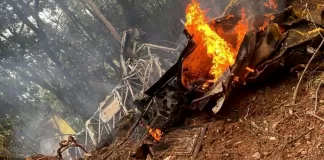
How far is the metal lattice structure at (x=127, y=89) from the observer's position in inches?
364

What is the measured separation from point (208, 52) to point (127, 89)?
3.61 metres

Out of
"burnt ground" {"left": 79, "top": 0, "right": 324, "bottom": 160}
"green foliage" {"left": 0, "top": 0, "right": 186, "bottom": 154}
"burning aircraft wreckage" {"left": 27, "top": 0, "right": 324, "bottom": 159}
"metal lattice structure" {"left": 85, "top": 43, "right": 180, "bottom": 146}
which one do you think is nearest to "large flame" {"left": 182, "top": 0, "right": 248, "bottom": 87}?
"burning aircraft wreckage" {"left": 27, "top": 0, "right": 324, "bottom": 159}

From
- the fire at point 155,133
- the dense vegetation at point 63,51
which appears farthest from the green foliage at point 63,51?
the fire at point 155,133

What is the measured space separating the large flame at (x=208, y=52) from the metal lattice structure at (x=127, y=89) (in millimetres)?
2141

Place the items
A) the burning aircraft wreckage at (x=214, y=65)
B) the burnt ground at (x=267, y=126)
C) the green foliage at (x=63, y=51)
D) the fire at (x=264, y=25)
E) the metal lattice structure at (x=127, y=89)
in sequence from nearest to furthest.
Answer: the burnt ground at (x=267, y=126)
the burning aircraft wreckage at (x=214, y=65)
the fire at (x=264, y=25)
the metal lattice structure at (x=127, y=89)
the green foliage at (x=63, y=51)

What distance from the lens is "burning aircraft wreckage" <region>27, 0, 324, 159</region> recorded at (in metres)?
5.62

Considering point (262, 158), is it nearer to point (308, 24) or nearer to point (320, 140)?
point (320, 140)

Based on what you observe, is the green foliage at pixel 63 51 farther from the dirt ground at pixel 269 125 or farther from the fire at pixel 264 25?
the dirt ground at pixel 269 125

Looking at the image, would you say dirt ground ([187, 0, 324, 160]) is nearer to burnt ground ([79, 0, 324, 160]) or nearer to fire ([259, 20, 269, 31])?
burnt ground ([79, 0, 324, 160])

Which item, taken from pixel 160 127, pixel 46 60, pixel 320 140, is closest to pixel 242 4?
pixel 160 127

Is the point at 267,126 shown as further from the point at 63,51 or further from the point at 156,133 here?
the point at 63,51

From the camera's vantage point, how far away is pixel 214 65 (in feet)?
22.5

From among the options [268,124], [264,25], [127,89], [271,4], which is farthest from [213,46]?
[127,89]

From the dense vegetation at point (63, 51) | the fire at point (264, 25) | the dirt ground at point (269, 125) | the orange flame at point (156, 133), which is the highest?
the dense vegetation at point (63, 51)
